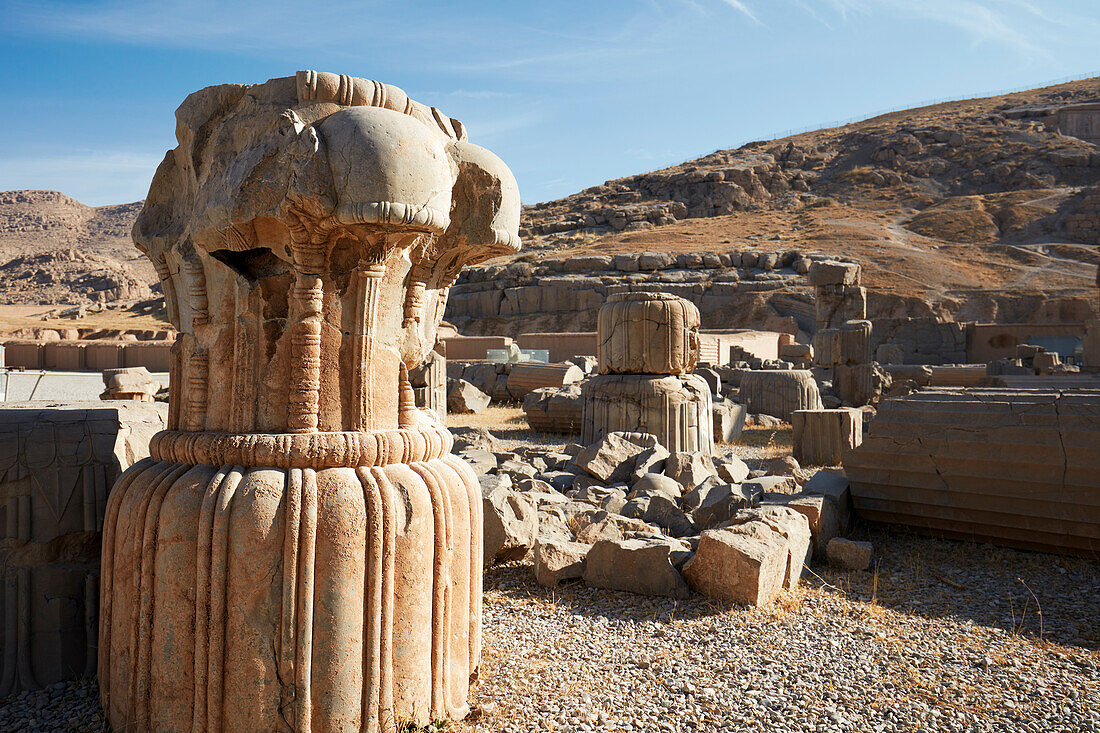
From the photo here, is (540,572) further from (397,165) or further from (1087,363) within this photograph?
(1087,363)

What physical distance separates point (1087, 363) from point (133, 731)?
653 inches

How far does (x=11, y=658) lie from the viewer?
2.68 m

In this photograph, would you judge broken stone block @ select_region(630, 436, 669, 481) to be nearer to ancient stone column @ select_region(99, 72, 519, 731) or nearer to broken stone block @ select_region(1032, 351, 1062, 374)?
ancient stone column @ select_region(99, 72, 519, 731)

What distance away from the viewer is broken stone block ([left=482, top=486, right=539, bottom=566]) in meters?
4.14

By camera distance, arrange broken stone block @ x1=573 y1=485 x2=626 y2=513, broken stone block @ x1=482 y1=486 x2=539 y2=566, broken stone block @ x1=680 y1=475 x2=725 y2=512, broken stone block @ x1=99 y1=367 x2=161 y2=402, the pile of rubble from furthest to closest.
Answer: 1. broken stone block @ x1=99 y1=367 x2=161 y2=402
2. broken stone block @ x1=573 y1=485 x2=626 y2=513
3. broken stone block @ x1=680 y1=475 x2=725 y2=512
4. broken stone block @ x1=482 y1=486 x2=539 y2=566
5. the pile of rubble

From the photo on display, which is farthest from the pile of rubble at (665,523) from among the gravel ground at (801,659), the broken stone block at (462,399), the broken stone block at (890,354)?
the broken stone block at (890,354)

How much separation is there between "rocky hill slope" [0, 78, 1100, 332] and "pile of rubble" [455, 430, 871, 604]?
2427 centimetres

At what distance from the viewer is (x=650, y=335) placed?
7578mm

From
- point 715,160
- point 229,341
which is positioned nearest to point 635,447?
point 229,341

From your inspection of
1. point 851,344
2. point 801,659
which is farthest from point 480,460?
point 851,344

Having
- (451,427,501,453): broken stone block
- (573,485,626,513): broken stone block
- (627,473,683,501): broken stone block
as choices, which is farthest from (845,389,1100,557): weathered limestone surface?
(451,427,501,453): broken stone block

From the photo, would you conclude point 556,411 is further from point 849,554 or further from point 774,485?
point 849,554

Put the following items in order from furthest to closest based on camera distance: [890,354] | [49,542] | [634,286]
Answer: [634,286]
[890,354]
[49,542]

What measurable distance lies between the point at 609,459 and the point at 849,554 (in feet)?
7.73
